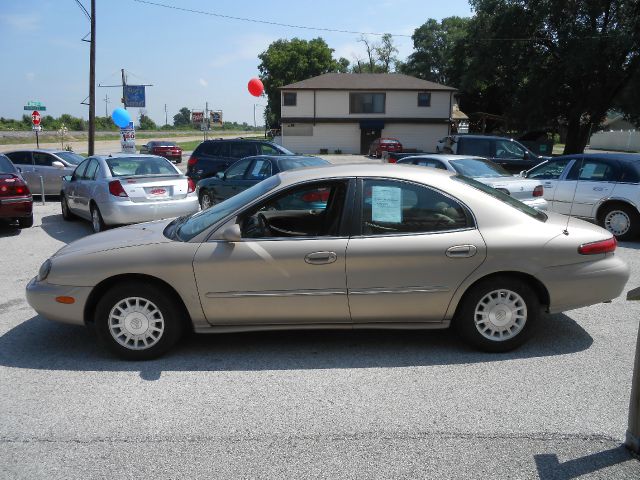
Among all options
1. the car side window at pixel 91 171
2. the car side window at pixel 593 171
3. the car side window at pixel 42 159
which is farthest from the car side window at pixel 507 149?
the car side window at pixel 42 159

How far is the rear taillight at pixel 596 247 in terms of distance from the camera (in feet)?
15.1

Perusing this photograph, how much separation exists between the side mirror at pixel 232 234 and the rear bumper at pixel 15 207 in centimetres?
756

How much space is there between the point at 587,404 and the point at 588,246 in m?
1.41

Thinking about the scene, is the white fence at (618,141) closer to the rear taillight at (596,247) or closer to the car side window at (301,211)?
the rear taillight at (596,247)

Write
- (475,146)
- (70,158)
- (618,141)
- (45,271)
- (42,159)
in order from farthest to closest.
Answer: (618,141) < (70,158) < (42,159) < (475,146) < (45,271)

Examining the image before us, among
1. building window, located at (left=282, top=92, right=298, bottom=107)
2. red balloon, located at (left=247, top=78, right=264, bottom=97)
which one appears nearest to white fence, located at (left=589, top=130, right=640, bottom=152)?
building window, located at (left=282, top=92, right=298, bottom=107)

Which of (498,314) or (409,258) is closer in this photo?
(409,258)

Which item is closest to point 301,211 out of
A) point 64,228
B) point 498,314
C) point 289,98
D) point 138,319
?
point 138,319

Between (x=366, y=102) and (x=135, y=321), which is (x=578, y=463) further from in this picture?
(x=366, y=102)

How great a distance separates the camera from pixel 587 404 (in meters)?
3.78

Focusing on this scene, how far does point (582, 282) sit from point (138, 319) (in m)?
3.58

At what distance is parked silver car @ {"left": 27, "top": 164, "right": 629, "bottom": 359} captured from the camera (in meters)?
4.44

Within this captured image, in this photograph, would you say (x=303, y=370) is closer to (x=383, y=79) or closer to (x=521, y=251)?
(x=521, y=251)

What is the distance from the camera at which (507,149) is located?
52.1 feet
